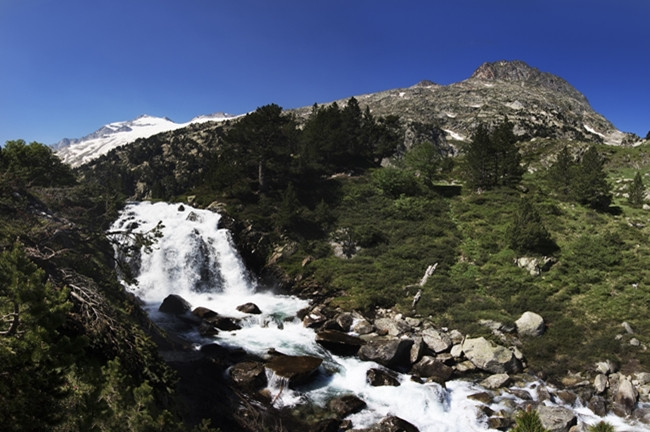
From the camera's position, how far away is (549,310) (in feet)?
68.7

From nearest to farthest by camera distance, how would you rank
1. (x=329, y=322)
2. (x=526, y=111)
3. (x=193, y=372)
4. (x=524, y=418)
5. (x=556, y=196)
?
1. (x=524, y=418)
2. (x=193, y=372)
3. (x=329, y=322)
4. (x=556, y=196)
5. (x=526, y=111)

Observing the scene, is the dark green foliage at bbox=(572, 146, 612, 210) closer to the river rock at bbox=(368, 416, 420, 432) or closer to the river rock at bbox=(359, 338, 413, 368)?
the river rock at bbox=(359, 338, 413, 368)

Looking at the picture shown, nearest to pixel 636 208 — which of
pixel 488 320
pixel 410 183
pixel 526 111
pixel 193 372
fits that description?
pixel 410 183

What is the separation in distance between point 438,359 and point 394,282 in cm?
911

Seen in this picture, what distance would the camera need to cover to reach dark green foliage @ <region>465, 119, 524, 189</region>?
41.6 metres

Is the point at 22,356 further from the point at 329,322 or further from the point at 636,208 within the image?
the point at 636,208

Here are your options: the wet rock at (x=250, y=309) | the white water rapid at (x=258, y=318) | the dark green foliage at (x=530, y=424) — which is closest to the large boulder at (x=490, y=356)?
the white water rapid at (x=258, y=318)

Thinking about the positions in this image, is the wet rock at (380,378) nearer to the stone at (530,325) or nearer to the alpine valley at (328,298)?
the alpine valley at (328,298)

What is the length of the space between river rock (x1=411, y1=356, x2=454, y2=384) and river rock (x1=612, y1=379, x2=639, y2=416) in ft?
20.9

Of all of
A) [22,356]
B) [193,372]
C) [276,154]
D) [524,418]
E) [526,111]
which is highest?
[526,111]

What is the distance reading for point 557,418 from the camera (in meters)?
13.3

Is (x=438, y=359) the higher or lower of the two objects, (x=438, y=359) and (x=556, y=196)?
the lower

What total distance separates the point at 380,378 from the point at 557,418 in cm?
695

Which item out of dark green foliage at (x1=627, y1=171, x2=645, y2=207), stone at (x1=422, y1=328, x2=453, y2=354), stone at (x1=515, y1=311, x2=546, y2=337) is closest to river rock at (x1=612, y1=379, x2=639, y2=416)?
stone at (x1=515, y1=311, x2=546, y2=337)
